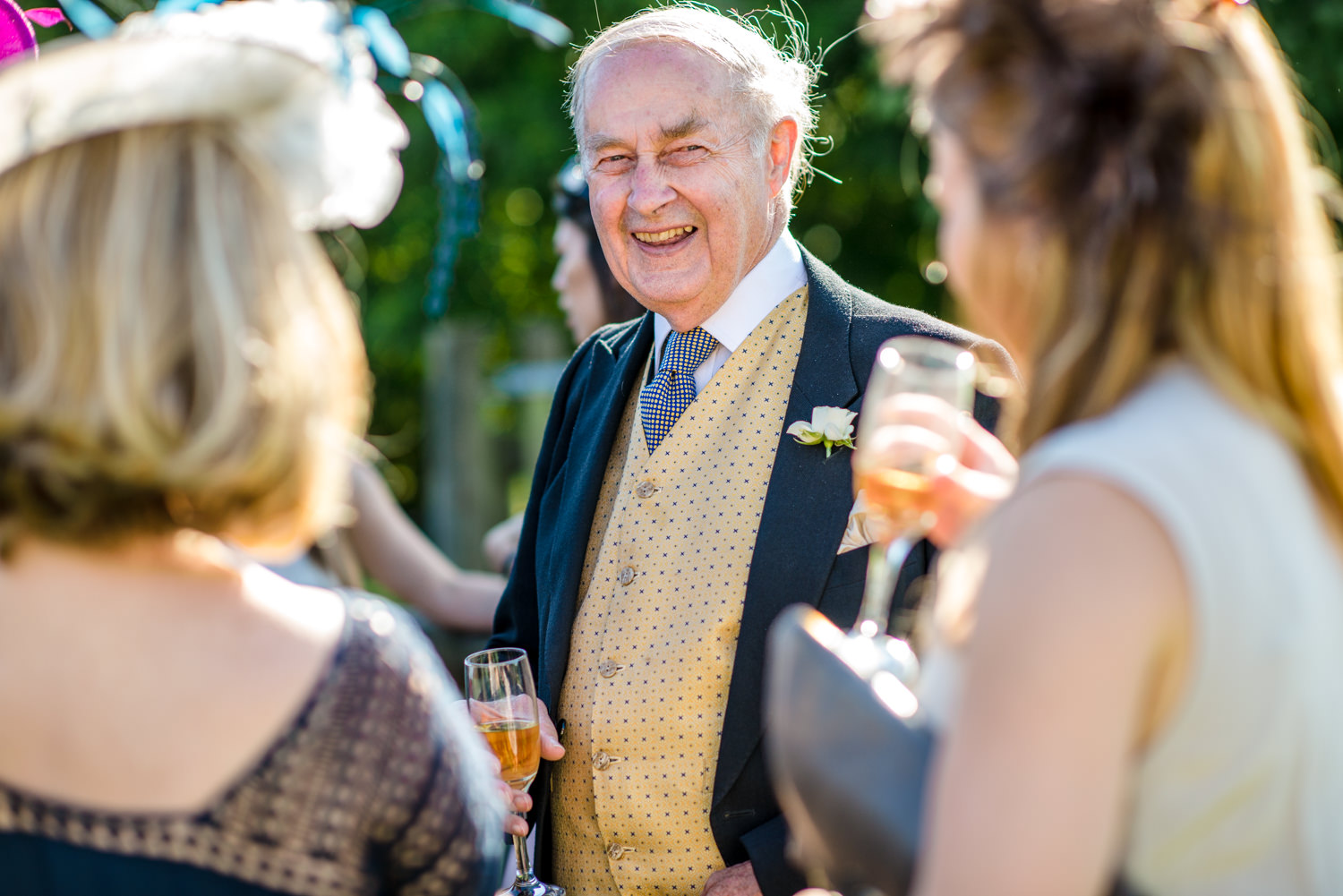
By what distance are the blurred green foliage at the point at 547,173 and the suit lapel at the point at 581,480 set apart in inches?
84.8

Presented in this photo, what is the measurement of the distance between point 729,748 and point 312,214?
1.37m

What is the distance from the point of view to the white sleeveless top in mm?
1179

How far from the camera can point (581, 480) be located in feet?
9.15

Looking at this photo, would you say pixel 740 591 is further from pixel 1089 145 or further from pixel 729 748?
pixel 1089 145

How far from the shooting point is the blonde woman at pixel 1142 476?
3.83 ft

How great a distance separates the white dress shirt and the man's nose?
0.89ft

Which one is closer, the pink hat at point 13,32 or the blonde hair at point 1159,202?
the blonde hair at point 1159,202

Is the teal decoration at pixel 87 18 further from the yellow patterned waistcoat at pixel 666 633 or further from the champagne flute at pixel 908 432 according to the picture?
the champagne flute at pixel 908 432

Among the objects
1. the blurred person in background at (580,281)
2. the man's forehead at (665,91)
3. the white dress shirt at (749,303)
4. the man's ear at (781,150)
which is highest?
the man's forehead at (665,91)

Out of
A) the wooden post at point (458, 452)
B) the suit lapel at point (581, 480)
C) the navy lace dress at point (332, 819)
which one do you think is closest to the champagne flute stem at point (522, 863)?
the suit lapel at point (581, 480)

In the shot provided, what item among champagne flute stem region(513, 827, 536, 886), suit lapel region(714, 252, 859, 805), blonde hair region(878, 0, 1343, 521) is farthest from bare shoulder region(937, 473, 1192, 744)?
champagne flute stem region(513, 827, 536, 886)

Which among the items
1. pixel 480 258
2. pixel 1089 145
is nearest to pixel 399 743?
pixel 1089 145

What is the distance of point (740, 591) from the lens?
247 centimetres

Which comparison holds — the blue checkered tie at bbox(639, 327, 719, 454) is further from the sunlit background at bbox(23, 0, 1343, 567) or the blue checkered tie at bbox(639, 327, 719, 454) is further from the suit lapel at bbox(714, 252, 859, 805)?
the sunlit background at bbox(23, 0, 1343, 567)
